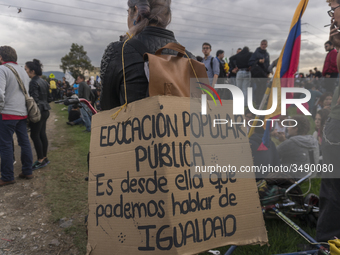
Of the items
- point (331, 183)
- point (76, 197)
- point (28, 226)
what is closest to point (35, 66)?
point (76, 197)

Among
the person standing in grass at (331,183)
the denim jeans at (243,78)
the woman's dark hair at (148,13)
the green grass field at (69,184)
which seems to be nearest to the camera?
the woman's dark hair at (148,13)

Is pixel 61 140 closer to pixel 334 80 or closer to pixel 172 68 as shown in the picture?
pixel 172 68

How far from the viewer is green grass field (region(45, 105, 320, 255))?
2.36 metres

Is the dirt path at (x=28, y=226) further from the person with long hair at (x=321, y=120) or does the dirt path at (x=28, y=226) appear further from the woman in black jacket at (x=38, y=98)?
the person with long hair at (x=321, y=120)

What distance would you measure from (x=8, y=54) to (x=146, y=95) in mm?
3554

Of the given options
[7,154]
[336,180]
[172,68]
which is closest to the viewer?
[172,68]

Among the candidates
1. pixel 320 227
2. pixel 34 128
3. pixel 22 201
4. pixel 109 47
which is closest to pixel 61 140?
pixel 34 128

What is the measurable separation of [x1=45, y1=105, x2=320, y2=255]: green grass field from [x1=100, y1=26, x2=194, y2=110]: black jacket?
5.42ft

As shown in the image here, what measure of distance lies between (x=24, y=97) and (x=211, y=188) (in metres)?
3.84

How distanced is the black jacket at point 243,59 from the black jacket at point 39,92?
631 centimetres

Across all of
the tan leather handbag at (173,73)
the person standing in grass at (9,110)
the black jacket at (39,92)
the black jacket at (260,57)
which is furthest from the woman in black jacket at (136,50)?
the black jacket at (260,57)

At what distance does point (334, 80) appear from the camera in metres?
7.17

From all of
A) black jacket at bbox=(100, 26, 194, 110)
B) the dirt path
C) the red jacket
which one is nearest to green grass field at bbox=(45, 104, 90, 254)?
the dirt path

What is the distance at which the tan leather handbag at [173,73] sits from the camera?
1.43m
